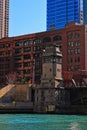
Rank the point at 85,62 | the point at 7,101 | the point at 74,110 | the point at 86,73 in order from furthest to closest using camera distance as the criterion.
Answer: the point at 85,62, the point at 86,73, the point at 7,101, the point at 74,110

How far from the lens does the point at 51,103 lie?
476 feet

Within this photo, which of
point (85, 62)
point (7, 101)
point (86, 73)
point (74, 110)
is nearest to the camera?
point (74, 110)

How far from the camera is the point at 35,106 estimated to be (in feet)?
482

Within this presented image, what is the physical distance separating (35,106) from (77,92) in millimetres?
17435

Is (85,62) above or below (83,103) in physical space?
above

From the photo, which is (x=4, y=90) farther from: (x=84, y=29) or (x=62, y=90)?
(x=84, y=29)

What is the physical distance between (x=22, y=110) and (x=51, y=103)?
1107 cm

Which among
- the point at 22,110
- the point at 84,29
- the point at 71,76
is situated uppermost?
the point at 84,29

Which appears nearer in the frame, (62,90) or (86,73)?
(62,90)

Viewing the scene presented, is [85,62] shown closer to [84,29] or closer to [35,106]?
[84,29]

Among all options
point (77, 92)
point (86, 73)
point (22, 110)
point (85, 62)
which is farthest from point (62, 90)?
point (85, 62)

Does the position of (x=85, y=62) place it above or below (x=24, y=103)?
above

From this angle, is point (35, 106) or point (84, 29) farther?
point (84, 29)

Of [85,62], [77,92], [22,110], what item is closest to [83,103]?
[77,92]
